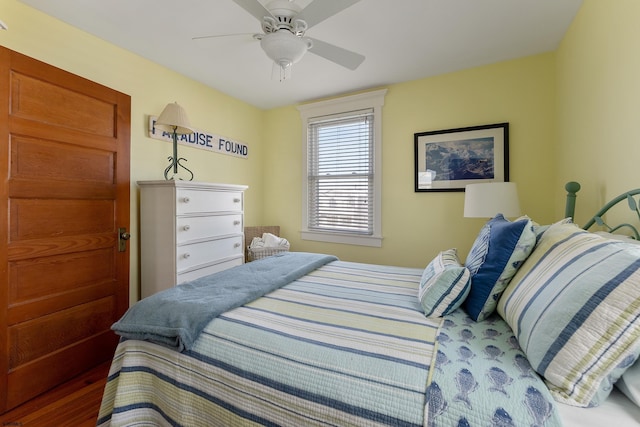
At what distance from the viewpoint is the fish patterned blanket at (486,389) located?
66 centimetres

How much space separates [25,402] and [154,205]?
4.55 feet

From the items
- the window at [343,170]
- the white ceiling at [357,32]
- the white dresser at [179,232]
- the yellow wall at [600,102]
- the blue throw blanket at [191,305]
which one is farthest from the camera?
the window at [343,170]

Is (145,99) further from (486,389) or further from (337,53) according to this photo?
(486,389)

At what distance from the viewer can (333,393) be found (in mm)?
805

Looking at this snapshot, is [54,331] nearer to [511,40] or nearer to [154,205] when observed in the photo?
[154,205]

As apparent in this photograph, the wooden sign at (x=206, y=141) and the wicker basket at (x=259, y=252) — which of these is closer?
the wooden sign at (x=206, y=141)

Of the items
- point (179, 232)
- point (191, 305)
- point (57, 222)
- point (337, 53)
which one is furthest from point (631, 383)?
point (57, 222)

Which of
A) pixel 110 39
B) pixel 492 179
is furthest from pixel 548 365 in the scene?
pixel 110 39

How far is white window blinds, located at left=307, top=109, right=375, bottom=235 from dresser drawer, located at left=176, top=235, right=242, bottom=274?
1104 millimetres

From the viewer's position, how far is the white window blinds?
10.6 ft

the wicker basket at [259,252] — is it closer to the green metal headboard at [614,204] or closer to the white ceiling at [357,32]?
the white ceiling at [357,32]

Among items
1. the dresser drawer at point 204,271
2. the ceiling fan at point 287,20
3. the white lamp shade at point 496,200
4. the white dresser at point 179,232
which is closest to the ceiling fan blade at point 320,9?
the ceiling fan at point 287,20

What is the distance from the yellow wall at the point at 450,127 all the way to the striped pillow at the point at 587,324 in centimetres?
191

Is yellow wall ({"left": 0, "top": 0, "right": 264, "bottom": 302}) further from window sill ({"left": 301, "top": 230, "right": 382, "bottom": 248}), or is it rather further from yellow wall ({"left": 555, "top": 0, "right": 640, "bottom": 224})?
yellow wall ({"left": 555, "top": 0, "right": 640, "bottom": 224})
